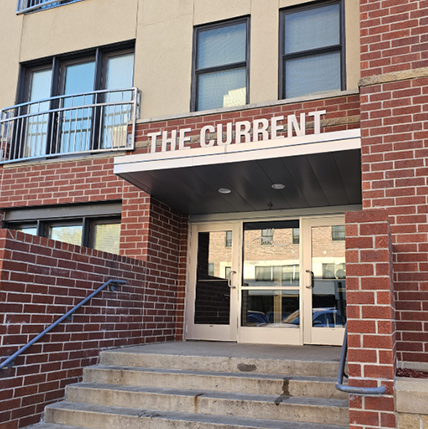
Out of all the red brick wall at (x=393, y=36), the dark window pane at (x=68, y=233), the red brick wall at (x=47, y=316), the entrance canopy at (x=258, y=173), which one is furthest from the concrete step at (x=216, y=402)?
the red brick wall at (x=393, y=36)

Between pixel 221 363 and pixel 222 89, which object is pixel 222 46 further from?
pixel 221 363

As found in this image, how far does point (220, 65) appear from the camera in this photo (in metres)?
7.93

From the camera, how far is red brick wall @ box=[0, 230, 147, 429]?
459 cm

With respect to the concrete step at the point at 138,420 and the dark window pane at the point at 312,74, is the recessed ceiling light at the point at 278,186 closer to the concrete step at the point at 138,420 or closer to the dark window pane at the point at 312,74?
the dark window pane at the point at 312,74

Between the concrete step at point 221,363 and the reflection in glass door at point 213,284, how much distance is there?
82.0 inches

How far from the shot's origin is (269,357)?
17.6 feet

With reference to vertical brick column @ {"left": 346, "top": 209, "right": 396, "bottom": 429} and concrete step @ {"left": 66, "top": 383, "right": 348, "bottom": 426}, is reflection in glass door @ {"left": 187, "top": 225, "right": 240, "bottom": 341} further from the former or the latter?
vertical brick column @ {"left": 346, "top": 209, "right": 396, "bottom": 429}

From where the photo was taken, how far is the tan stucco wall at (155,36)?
296 inches

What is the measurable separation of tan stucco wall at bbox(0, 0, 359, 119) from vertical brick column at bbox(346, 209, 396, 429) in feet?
12.5

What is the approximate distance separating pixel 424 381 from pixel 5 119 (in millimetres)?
8035

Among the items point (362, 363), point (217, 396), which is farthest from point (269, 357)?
point (362, 363)

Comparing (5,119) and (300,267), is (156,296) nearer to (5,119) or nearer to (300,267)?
(300,267)

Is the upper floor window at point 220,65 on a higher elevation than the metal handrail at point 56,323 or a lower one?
higher

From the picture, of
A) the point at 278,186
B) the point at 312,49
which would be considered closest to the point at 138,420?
the point at 278,186
